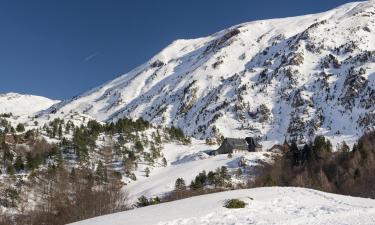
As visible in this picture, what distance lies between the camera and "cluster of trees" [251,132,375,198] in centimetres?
10702

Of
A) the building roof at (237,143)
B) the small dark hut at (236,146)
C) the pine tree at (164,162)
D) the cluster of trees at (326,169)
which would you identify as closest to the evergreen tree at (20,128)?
the pine tree at (164,162)

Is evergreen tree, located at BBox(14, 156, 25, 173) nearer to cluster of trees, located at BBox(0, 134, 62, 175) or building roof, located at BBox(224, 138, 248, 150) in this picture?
cluster of trees, located at BBox(0, 134, 62, 175)

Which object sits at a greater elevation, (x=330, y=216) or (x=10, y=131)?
(x=10, y=131)

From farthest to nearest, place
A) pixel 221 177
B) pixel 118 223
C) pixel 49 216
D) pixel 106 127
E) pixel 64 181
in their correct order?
pixel 106 127 < pixel 221 177 < pixel 64 181 < pixel 49 216 < pixel 118 223

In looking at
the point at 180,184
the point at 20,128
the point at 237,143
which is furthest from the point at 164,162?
the point at 20,128

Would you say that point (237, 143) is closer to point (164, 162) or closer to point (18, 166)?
point (164, 162)

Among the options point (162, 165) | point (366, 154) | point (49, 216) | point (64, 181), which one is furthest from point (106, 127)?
point (49, 216)

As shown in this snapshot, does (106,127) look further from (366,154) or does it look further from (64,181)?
(366,154)

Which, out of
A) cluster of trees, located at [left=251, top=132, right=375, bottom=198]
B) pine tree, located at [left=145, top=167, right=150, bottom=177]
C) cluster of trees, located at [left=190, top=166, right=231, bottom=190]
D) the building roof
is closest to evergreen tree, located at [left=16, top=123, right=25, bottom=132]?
pine tree, located at [left=145, top=167, right=150, bottom=177]

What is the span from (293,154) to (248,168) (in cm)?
1519

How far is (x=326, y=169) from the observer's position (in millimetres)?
126125

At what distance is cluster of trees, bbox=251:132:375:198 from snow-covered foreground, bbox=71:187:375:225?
62.3 metres

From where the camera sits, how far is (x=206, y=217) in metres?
29.7

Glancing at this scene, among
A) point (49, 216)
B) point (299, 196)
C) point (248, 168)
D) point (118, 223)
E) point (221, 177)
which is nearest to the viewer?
point (118, 223)
